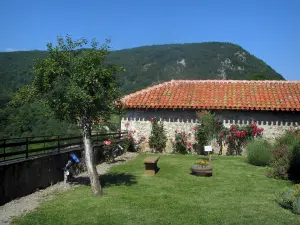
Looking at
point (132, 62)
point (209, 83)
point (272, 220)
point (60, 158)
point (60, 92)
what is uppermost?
point (132, 62)

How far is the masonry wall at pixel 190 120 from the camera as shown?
16.4 metres

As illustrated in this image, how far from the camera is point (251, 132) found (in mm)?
16469

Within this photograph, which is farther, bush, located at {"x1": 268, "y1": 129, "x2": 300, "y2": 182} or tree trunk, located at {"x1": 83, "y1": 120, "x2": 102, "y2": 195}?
bush, located at {"x1": 268, "y1": 129, "x2": 300, "y2": 182}

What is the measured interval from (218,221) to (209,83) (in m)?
13.9

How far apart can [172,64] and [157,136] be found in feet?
157

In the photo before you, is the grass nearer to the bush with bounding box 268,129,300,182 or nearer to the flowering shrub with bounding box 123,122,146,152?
the bush with bounding box 268,129,300,182

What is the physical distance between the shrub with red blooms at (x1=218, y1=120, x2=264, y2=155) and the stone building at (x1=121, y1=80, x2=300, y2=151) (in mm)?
350

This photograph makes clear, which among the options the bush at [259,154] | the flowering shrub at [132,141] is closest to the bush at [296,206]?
the bush at [259,154]

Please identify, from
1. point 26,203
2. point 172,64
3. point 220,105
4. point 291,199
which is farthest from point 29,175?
point 172,64

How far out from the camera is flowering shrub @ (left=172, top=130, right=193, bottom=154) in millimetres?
17156

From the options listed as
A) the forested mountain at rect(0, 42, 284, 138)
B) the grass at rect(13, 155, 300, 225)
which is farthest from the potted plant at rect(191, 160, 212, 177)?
the forested mountain at rect(0, 42, 284, 138)

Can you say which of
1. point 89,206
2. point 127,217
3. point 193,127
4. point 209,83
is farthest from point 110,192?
point 209,83

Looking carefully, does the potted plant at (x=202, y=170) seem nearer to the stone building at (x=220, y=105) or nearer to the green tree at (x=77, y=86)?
the green tree at (x=77, y=86)

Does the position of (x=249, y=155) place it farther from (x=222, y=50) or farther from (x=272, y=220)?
(x=222, y=50)
